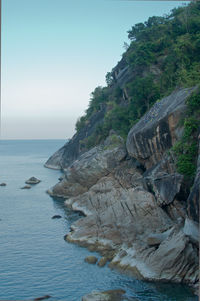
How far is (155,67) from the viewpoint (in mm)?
46469

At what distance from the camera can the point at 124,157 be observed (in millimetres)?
40469

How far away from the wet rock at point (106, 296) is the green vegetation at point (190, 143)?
10.6 metres

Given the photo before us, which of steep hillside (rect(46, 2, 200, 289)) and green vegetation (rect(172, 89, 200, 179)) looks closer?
steep hillside (rect(46, 2, 200, 289))

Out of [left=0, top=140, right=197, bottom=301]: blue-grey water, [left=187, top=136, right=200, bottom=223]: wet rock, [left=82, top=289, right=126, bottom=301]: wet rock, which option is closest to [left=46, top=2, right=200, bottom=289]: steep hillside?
[left=187, top=136, right=200, bottom=223]: wet rock

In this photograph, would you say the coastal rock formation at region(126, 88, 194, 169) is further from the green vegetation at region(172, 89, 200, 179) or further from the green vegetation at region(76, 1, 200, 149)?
the green vegetation at region(76, 1, 200, 149)

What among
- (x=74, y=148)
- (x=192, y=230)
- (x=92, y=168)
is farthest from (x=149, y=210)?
(x=74, y=148)

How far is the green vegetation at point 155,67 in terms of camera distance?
3772 cm

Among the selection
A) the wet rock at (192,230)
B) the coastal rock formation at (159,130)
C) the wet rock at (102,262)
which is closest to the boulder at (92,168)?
the coastal rock formation at (159,130)

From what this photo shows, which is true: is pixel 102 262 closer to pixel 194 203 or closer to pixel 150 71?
pixel 194 203

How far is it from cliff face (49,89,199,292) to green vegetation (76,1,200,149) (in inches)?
130

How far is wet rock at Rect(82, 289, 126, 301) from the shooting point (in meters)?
17.7

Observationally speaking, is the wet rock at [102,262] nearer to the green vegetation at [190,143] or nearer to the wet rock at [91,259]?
the wet rock at [91,259]

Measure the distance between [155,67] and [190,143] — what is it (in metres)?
23.5

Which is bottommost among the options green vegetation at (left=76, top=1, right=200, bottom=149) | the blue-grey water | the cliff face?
the blue-grey water
